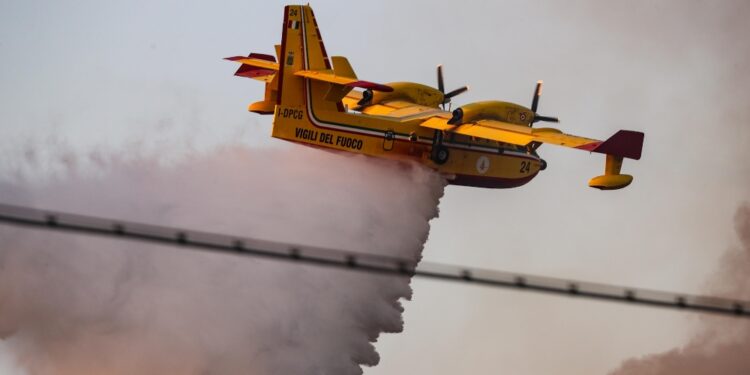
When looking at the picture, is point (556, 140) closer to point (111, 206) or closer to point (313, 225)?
point (313, 225)

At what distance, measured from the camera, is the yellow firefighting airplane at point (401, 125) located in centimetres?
6762

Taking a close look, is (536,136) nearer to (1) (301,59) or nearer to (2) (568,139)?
(2) (568,139)

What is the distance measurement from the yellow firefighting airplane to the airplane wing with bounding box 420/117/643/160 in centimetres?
3

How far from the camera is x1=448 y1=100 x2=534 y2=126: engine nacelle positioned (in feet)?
228

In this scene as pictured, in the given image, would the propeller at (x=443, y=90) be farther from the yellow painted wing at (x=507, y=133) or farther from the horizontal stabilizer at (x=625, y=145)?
the horizontal stabilizer at (x=625, y=145)

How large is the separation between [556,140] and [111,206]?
1563cm

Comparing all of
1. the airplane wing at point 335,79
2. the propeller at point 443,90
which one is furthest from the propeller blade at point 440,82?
the airplane wing at point 335,79

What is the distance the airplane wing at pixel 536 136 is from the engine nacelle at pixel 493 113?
27 centimetres

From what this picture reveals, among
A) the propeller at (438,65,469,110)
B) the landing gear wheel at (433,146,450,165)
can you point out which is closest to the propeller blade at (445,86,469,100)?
the propeller at (438,65,469,110)

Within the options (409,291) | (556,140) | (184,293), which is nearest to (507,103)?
(556,140)

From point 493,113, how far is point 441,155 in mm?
2740

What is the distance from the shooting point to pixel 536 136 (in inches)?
2746

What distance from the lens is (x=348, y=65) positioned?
2785 inches

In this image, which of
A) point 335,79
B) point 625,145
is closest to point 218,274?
point 335,79
